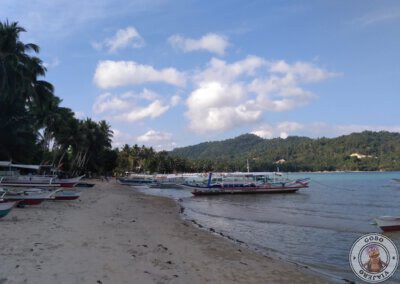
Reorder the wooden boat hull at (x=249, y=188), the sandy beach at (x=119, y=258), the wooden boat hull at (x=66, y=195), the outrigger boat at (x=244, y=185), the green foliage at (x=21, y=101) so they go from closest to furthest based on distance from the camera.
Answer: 1. the sandy beach at (x=119, y=258)
2. the wooden boat hull at (x=66, y=195)
3. the green foliage at (x=21, y=101)
4. the wooden boat hull at (x=249, y=188)
5. the outrigger boat at (x=244, y=185)

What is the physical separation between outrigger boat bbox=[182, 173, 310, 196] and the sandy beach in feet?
128

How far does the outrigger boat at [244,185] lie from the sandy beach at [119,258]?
128 ft

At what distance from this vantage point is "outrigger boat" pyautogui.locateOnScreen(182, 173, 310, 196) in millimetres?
54844

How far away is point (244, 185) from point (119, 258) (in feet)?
158

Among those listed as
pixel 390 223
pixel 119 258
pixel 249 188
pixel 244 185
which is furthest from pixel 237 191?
pixel 119 258

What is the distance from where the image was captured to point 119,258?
9844mm

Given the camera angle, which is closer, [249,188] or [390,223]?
[390,223]

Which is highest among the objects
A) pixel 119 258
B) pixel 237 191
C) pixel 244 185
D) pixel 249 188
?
pixel 244 185

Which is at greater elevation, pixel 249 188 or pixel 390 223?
pixel 249 188

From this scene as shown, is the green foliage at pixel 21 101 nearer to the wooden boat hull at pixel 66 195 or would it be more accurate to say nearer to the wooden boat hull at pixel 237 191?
the wooden boat hull at pixel 66 195

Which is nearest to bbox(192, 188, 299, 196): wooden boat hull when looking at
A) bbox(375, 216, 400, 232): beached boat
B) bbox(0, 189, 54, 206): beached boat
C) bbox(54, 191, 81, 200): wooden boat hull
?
bbox(54, 191, 81, 200): wooden boat hull

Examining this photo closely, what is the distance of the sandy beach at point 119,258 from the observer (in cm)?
805

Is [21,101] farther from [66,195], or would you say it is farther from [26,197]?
[26,197]

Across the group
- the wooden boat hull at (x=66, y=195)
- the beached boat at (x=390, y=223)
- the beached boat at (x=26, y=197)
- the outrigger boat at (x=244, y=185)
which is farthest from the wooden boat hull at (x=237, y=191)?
the beached boat at (x=390, y=223)
